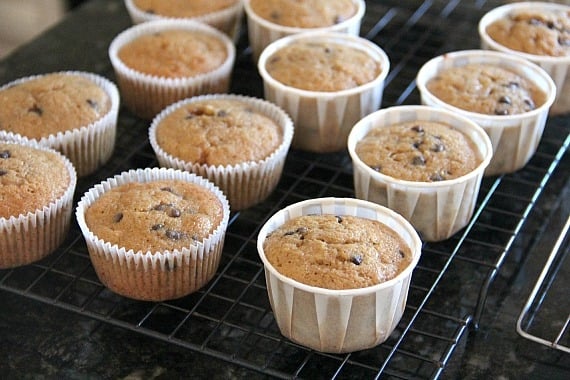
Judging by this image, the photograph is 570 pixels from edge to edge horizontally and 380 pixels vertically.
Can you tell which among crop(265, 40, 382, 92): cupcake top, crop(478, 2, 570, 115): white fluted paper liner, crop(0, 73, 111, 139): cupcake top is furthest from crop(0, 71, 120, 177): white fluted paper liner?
crop(478, 2, 570, 115): white fluted paper liner

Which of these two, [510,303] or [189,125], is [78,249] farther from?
[510,303]

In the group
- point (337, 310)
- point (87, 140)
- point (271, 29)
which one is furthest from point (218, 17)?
point (337, 310)

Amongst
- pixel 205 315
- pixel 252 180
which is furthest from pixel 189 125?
pixel 205 315

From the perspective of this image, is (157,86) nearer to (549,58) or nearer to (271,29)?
(271,29)

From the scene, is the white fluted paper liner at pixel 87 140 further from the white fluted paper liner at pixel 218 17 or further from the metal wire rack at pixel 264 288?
the white fluted paper liner at pixel 218 17

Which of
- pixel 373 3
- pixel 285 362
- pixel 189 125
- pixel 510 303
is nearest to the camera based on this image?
pixel 285 362

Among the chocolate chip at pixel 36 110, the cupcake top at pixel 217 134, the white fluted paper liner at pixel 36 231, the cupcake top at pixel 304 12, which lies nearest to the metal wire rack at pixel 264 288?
the white fluted paper liner at pixel 36 231

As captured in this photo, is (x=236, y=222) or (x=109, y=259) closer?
(x=109, y=259)
